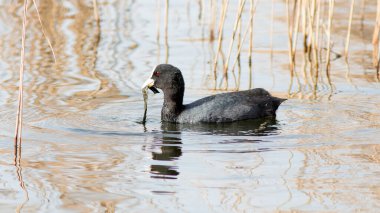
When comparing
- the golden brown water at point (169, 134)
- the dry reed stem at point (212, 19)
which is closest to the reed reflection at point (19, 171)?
the golden brown water at point (169, 134)

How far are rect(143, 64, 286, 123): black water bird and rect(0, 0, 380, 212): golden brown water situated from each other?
0.49 ft

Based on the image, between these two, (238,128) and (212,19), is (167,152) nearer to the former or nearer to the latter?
(238,128)

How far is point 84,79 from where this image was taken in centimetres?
1008

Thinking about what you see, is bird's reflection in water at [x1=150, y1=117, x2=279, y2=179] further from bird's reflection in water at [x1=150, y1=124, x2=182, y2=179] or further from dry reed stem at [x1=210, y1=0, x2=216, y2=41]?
dry reed stem at [x1=210, y1=0, x2=216, y2=41]

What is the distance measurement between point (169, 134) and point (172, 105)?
692mm

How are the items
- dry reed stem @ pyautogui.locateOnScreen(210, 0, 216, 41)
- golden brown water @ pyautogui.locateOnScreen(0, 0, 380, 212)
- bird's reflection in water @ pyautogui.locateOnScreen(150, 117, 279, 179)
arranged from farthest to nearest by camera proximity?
dry reed stem @ pyautogui.locateOnScreen(210, 0, 216, 41), bird's reflection in water @ pyautogui.locateOnScreen(150, 117, 279, 179), golden brown water @ pyautogui.locateOnScreen(0, 0, 380, 212)

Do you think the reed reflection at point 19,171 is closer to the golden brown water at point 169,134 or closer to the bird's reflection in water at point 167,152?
the golden brown water at point 169,134

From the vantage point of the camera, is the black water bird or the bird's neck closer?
the black water bird

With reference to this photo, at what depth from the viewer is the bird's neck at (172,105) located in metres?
8.36

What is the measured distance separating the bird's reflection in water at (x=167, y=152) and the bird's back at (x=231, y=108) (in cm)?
29

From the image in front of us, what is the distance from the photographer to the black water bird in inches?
324

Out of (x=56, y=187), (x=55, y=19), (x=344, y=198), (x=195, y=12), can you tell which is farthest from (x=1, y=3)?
(x=344, y=198)

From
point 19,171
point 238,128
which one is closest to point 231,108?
point 238,128

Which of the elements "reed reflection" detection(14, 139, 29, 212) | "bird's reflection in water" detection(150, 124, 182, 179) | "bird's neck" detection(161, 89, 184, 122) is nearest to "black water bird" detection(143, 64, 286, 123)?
"bird's neck" detection(161, 89, 184, 122)
